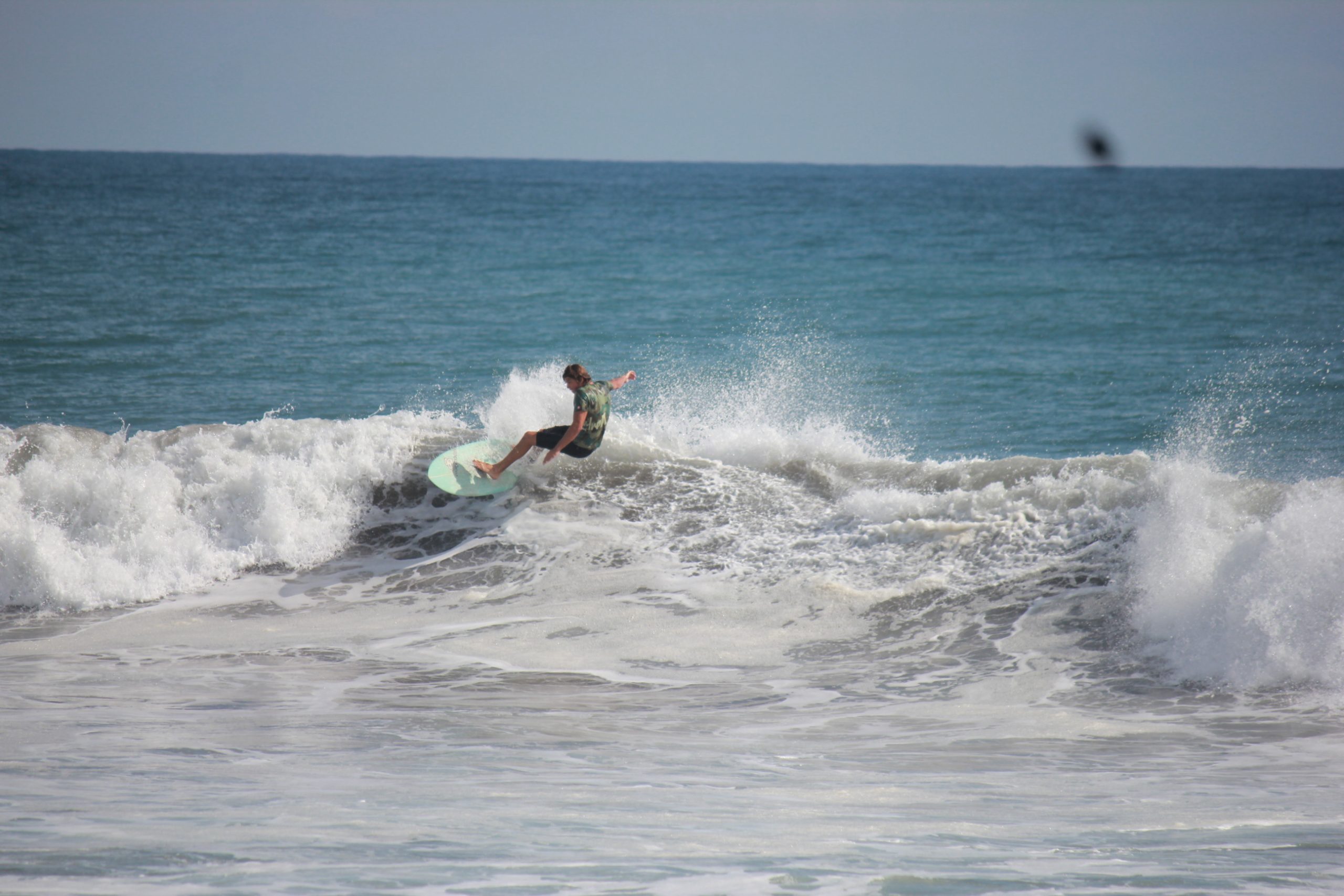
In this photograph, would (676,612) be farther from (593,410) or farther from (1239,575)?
(1239,575)

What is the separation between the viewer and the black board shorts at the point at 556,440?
10391 millimetres

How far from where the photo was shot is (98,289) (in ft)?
81.6

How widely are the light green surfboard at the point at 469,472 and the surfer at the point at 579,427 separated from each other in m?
0.34

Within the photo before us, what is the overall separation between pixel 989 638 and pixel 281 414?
35.8 ft

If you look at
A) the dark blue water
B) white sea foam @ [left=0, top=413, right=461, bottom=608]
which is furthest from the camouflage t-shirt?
the dark blue water

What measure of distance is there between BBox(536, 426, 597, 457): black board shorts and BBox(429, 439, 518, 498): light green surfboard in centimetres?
79

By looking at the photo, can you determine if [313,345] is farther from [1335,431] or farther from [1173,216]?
[1173,216]

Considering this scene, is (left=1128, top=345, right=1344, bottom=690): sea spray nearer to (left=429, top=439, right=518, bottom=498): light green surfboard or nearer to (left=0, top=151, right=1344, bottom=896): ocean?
(left=0, top=151, right=1344, bottom=896): ocean

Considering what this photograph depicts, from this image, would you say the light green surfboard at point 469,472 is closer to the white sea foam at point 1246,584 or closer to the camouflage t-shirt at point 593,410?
the camouflage t-shirt at point 593,410

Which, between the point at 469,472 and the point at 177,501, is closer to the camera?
the point at 177,501

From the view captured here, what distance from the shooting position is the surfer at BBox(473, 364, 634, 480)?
10078 millimetres

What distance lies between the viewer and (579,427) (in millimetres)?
10086

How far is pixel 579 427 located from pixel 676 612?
2.16 metres

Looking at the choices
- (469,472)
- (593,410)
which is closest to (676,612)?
(593,410)
